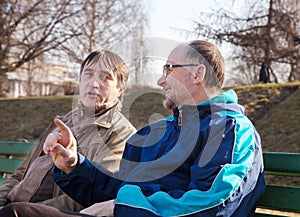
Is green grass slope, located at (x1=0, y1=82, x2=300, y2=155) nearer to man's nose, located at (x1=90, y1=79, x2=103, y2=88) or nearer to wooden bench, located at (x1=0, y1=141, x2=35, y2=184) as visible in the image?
man's nose, located at (x1=90, y1=79, x2=103, y2=88)

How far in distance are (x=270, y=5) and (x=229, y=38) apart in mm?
1245

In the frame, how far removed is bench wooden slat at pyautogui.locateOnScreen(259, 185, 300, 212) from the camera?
8.11ft

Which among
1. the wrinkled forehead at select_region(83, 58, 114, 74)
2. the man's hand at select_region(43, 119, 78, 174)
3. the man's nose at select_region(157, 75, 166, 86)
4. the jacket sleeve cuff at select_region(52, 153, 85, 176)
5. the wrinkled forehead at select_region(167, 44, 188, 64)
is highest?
the wrinkled forehead at select_region(167, 44, 188, 64)

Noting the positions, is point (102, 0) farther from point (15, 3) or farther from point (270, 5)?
point (270, 5)

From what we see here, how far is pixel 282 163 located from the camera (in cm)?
257

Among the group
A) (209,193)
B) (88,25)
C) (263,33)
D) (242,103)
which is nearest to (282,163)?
(209,193)

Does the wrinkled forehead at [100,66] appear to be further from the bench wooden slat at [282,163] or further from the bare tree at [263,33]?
the bare tree at [263,33]

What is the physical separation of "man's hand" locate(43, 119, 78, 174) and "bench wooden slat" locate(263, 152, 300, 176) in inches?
40.0

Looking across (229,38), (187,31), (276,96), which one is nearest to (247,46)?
(229,38)

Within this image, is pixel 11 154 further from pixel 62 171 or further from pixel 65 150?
pixel 65 150

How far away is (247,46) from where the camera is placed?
11.8 metres

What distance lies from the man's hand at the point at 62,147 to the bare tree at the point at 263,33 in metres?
9.61

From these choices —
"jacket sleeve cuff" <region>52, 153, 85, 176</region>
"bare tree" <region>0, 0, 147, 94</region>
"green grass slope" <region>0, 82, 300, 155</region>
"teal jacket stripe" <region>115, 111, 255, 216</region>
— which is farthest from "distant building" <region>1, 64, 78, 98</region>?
"teal jacket stripe" <region>115, 111, 255, 216</region>

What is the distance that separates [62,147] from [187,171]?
1.97 feet
